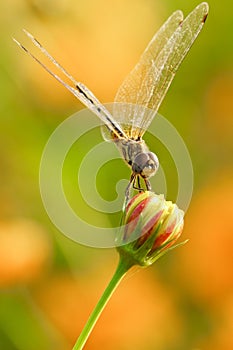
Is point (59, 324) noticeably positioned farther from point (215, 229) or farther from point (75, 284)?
point (215, 229)

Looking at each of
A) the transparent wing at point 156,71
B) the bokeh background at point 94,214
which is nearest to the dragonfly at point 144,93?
the transparent wing at point 156,71

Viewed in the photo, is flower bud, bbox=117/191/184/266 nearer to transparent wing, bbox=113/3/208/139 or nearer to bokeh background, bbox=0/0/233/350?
transparent wing, bbox=113/3/208/139

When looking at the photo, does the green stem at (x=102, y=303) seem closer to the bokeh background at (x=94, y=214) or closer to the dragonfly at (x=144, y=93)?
the dragonfly at (x=144, y=93)

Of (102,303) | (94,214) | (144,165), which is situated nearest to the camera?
(102,303)

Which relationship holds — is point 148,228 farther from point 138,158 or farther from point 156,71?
point 156,71

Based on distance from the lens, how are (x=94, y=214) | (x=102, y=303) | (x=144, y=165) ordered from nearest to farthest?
(x=102, y=303) < (x=144, y=165) < (x=94, y=214)

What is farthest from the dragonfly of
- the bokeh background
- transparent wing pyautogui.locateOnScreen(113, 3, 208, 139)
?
the bokeh background

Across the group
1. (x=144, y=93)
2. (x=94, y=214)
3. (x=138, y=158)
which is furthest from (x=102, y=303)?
(x=94, y=214)
